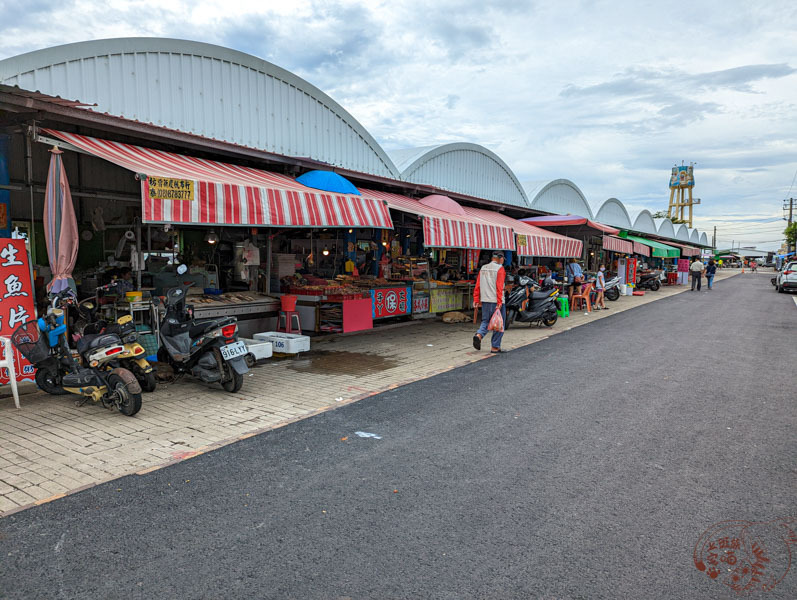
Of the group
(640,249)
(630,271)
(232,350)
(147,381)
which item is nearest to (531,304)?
(232,350)

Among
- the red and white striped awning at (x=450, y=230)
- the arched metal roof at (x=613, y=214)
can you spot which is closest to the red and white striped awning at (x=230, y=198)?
the red and white striped awning at (x=450, y=230)

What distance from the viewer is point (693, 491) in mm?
4125

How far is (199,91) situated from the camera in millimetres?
10898

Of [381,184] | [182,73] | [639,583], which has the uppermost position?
[182,73]

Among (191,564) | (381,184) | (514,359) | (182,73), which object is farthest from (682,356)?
(182,73)

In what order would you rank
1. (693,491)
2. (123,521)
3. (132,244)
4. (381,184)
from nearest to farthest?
(123,521), (693,491), (132,244), (381,184)

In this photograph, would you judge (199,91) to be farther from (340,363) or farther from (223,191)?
(340,363)

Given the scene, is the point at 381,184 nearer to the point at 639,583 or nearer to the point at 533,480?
the point at 533,480

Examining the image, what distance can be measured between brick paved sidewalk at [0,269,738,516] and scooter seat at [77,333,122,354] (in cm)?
72

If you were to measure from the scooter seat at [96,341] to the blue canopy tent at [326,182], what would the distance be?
4.38 m

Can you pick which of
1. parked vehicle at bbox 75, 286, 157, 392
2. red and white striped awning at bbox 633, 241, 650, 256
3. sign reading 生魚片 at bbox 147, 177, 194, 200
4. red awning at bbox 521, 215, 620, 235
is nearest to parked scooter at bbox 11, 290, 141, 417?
parked vehicle at bbox 75, 286, 157, 392

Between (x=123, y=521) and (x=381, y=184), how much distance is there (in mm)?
10189

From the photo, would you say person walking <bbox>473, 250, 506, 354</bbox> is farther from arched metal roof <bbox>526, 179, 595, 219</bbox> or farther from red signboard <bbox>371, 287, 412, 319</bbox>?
arched metal roof <bbox>526, 179, 595, 219</bbox>

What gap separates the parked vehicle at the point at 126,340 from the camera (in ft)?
20.3
